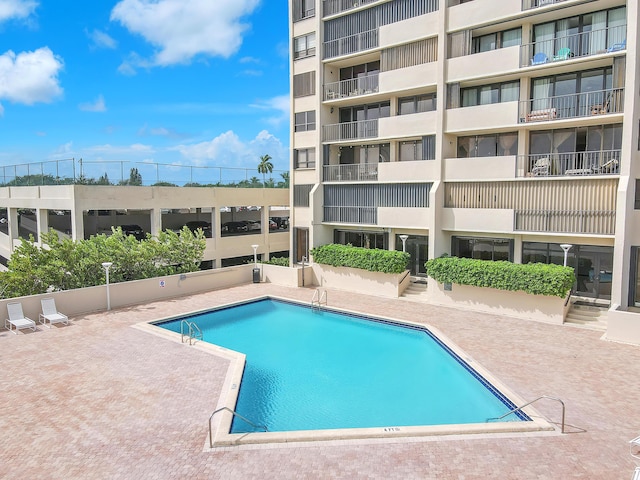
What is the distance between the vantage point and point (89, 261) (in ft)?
64.3

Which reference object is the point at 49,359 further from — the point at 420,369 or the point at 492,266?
the point at 492,266

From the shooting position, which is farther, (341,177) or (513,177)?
(341,177)

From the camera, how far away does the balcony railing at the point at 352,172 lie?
82.2 ft

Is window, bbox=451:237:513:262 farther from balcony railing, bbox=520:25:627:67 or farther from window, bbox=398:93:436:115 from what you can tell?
balcony railing, bbox=520:25:627:67

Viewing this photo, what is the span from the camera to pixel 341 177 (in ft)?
86.2

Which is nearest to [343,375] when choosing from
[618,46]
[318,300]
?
[318,300]

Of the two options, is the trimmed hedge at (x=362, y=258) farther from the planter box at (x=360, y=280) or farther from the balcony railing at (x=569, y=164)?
the balcony railing at (x=569, y=164)

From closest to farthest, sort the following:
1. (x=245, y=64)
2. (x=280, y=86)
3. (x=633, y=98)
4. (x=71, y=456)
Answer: (x=71, y=456)
(x=633, y=98)
(x=280, y=86)
(x=245, y=64)

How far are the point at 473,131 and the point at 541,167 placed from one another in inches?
137

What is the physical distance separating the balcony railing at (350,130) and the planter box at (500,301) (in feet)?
29.3

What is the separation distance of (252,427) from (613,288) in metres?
14.9

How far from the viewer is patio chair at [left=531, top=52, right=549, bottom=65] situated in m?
19.6

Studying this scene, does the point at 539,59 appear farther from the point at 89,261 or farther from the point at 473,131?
the point at 89,261

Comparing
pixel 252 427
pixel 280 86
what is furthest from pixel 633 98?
pixel 280 86
